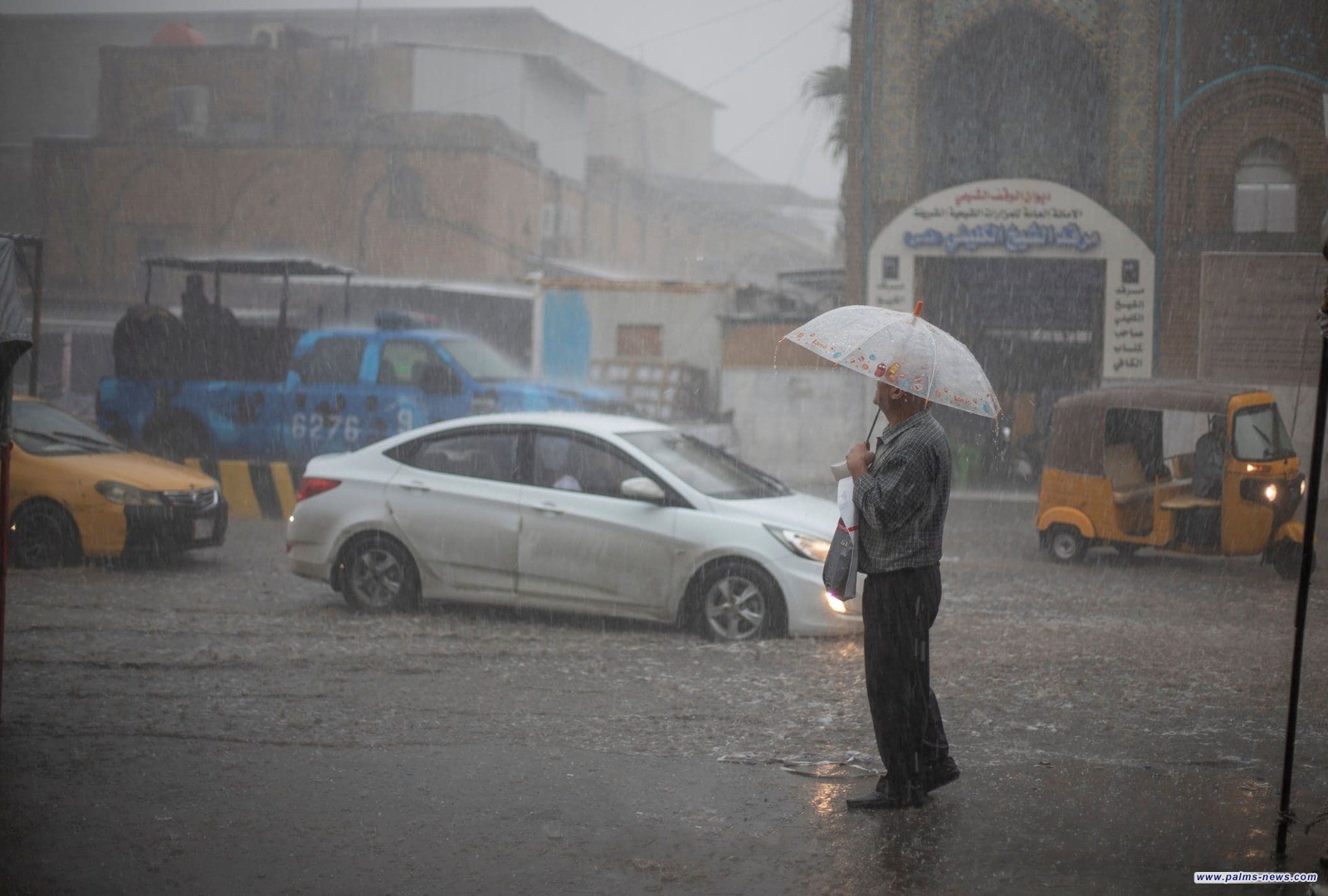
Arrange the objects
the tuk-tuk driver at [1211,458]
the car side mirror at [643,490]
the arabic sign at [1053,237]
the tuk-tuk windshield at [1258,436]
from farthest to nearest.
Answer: the arabic sign at [1053,237], the tuk-tuk driver at [1211,458], the tuk-tuk windshield at [1258,436], the car side mirror at [643,490]

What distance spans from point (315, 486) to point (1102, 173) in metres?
19.2

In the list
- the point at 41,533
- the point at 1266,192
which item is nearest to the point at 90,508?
the point at 41,533

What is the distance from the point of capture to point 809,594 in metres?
8.47

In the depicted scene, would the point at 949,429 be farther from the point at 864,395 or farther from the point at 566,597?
the point at 566,597

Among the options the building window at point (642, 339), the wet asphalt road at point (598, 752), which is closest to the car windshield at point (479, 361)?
the wet asphalt road at point (598, 752)

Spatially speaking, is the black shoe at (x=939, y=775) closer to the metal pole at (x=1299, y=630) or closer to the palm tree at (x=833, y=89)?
the metal pole at (x=1299, y=630)

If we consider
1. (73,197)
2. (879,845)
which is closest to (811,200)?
(73,197)

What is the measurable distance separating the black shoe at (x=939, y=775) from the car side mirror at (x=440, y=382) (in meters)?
11.3

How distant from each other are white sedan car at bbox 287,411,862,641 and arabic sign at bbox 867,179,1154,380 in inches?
635

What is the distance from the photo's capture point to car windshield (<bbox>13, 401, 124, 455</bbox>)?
11727mm

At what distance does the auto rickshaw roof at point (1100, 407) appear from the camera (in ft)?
41.2

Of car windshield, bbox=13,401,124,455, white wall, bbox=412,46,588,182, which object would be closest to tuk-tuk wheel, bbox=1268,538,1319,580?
car windshield, bbox=13,401,124,455

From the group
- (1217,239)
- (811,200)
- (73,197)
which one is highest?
(811,200)

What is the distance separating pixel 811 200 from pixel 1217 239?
109ft
